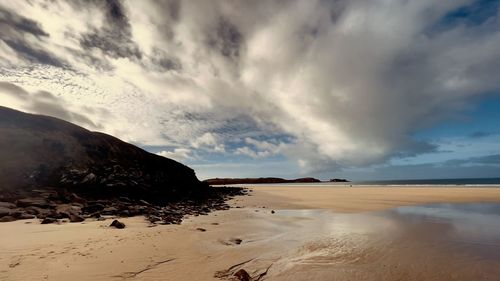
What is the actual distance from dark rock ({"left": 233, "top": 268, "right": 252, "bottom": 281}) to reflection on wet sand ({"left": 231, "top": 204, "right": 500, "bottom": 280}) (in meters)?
0.34

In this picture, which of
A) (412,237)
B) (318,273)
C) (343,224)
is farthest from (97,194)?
(412,237)

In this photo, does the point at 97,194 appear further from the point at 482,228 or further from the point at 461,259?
the point at 482,228

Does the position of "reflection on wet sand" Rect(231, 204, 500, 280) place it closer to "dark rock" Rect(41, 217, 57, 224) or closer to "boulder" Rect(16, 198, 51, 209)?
"dark rock" Rect(41, 217, 57, 224)

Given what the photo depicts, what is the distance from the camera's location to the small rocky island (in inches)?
646

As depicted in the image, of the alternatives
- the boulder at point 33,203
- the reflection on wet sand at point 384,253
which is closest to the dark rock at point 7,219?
the boulder at point 33,203

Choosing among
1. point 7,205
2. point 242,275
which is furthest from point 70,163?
point 242,275

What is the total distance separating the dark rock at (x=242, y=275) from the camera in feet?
23.4

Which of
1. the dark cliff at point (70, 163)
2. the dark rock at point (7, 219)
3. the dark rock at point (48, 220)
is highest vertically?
the dark cliff at point (70, 163)

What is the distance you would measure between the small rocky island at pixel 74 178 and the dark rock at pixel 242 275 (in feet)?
30.0

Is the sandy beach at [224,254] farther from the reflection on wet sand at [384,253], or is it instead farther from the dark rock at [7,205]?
the dark rock at [7,205]

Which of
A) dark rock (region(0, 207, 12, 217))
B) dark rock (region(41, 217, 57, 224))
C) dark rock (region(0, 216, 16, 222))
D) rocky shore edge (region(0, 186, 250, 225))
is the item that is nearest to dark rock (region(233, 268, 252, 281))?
rocky shore edge (region(0, 186, 250, 225))

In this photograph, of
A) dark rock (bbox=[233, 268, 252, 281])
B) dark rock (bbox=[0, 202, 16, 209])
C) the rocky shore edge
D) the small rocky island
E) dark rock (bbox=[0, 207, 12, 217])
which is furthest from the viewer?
the small rocky island

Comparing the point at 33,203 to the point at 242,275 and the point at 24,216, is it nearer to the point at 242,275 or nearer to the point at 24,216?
the point at 24,216

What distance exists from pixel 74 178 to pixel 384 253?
2350cm
